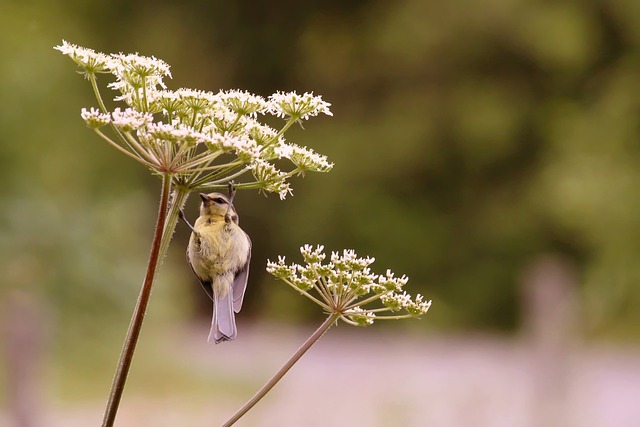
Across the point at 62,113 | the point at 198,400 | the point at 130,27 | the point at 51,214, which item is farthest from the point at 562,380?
the point at 130,27

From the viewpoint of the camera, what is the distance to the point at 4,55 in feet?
53.2

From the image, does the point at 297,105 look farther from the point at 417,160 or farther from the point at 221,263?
the point at 417,160

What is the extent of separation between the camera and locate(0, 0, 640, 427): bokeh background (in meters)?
17.9

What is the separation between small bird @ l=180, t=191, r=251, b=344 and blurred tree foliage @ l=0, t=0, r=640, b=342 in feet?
51.8

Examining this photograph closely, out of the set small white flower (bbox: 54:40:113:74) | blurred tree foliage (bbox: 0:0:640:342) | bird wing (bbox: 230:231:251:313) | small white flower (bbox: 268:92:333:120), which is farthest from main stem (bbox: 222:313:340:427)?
blurred tree foliage (bbox: 0:0:640:342)

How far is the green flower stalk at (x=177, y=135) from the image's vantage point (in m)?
2.51

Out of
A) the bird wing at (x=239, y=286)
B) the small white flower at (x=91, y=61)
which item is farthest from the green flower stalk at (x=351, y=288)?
the small white flower at (x=91, y=61)

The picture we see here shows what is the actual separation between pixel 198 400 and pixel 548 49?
35.5ft

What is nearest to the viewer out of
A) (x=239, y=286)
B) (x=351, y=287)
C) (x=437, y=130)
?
(x=351, y=287)

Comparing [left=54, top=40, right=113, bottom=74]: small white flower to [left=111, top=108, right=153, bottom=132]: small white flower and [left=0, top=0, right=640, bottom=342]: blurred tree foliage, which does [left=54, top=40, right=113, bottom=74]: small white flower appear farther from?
[left=0, top=0, right=640, bottom=342]: blurred tree foliage

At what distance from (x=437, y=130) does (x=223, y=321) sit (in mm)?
19269

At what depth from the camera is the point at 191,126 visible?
2.70m

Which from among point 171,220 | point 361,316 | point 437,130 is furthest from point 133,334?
point 437,130

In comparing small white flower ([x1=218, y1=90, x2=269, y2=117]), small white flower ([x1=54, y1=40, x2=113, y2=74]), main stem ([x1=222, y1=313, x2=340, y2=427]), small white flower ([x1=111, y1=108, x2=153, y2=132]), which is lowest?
main stem ([x1=222, y1=313, x2=340, y2=427])
